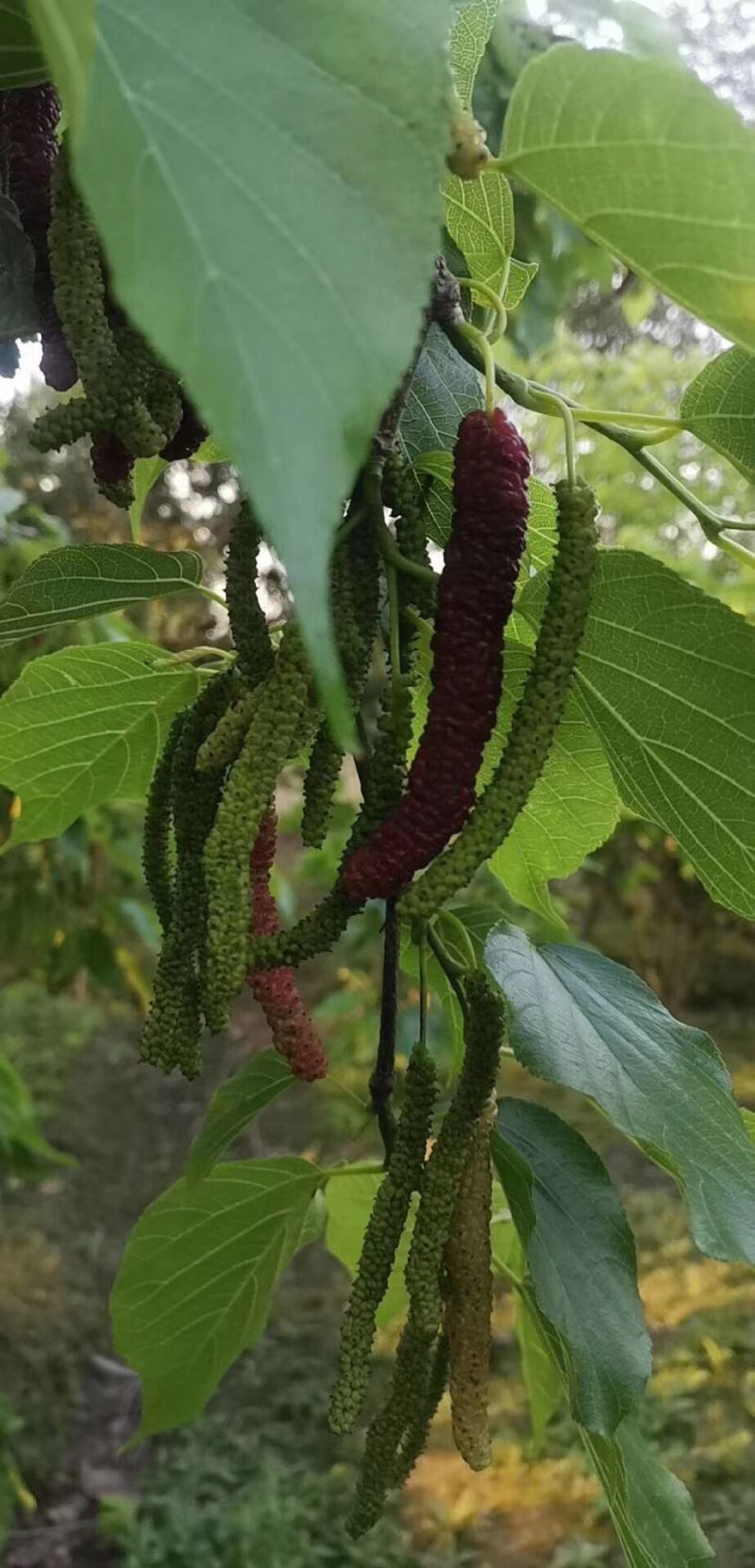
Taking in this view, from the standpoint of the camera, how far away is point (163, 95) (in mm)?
248

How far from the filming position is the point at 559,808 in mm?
658

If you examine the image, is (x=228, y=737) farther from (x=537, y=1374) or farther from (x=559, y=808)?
(x=537, y=1374)

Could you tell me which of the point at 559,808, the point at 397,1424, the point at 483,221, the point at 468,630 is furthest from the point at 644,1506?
the point at 483,221

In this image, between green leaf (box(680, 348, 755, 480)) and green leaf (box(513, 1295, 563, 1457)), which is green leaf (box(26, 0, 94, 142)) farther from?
green leaf (box(513, 1295, 563, 1457))

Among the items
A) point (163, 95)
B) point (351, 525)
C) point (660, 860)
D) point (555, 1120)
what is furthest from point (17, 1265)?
point (163, 95)

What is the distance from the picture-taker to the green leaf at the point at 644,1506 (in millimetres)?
603

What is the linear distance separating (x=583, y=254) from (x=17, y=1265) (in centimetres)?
256

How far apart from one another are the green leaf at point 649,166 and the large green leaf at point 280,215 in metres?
0.08

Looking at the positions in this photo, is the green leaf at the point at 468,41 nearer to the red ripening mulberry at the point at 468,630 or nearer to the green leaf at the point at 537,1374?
the red ripening mulberry at the point at 468,630

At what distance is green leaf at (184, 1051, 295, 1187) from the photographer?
641 millimetres

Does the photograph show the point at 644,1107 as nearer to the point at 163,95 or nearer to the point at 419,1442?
the point at 419,1442

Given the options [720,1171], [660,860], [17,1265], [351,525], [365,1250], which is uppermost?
[351,525]

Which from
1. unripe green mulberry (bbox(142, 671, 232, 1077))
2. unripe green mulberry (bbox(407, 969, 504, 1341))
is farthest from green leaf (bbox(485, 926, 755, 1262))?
unripe green mulberry (bbox(142, 671, 232, 1077))

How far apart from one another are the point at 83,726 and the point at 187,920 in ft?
0.67
